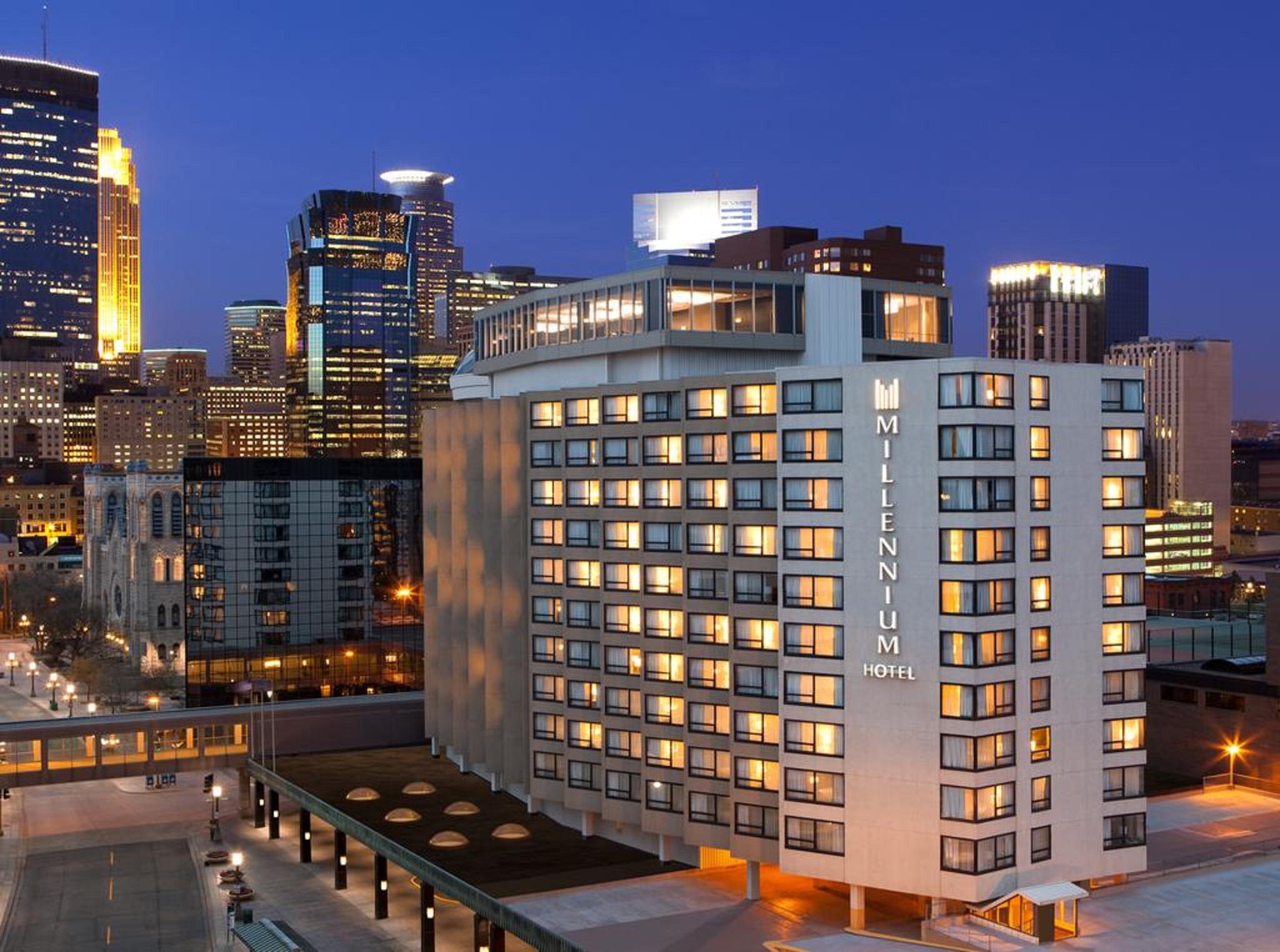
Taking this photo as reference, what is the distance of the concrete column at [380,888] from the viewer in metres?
91.0

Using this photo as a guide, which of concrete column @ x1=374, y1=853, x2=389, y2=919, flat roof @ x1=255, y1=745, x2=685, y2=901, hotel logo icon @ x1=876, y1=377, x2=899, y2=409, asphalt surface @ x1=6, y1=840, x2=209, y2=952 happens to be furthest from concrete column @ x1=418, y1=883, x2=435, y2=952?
hotel logo icon @ x1=876, y1=377, x2=899, y2=409

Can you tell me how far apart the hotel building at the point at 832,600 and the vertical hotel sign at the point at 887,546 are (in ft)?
0.54

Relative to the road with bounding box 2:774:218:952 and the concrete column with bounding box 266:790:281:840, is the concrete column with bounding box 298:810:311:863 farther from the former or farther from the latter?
the road with bounding box 2:774:218:952

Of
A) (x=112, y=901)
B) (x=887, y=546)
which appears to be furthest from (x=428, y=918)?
(x=887, y=546)

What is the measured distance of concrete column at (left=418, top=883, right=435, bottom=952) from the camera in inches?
3275

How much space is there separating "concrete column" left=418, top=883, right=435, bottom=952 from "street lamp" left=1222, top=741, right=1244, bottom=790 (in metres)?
60.7

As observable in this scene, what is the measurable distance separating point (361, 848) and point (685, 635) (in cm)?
3513

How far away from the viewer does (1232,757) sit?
112m

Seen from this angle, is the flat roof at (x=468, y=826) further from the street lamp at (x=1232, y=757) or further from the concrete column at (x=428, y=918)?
the street lamp at (x=1232, y=757)

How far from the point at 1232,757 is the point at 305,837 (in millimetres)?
67952

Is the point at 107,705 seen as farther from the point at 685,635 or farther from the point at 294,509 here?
the point at 685,635

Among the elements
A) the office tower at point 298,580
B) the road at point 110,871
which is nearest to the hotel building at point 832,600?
the road at point 110,871

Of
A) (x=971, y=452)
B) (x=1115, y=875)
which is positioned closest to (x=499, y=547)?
(x=971, y=452)

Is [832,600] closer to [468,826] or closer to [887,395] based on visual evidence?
[887,395]
